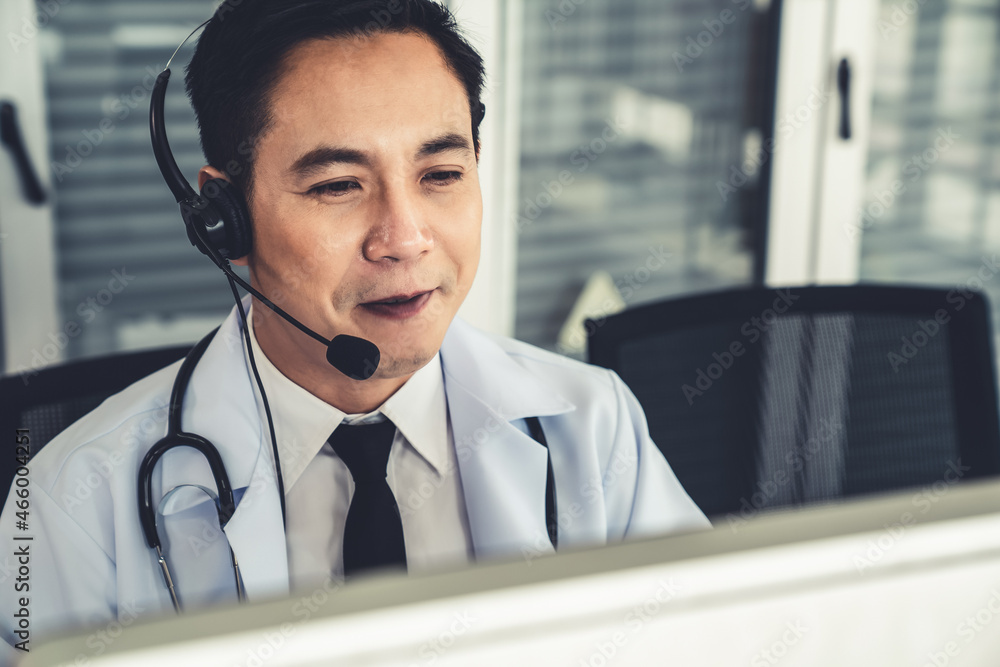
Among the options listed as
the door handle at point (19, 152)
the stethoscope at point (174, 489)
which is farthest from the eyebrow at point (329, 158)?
the door handle at point (19, 152)

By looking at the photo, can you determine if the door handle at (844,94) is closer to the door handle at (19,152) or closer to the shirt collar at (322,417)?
the shirt collar at (322,417)

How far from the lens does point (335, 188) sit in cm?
73

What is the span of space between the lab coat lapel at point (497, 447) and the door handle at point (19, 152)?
2.74 ft

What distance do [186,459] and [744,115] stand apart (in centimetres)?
143

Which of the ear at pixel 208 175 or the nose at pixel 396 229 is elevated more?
the ear at pixel 208 175

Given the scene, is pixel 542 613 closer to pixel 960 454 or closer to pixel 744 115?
pixel 960 454

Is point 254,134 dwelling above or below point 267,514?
above

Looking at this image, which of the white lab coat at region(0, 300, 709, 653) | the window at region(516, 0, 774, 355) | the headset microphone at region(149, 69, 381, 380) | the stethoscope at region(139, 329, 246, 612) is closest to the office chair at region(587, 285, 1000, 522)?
the white lab coat at region(0, 300, 709, 653)

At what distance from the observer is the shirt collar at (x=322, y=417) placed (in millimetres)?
786

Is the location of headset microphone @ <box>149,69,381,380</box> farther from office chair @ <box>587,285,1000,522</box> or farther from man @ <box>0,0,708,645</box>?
office chair @ <box>587,285,1000,522</box>

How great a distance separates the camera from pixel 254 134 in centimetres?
73

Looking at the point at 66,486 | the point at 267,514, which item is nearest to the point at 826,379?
the point at 267,514

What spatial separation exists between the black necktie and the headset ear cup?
192 millimetres

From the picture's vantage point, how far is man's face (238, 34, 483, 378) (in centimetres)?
71
